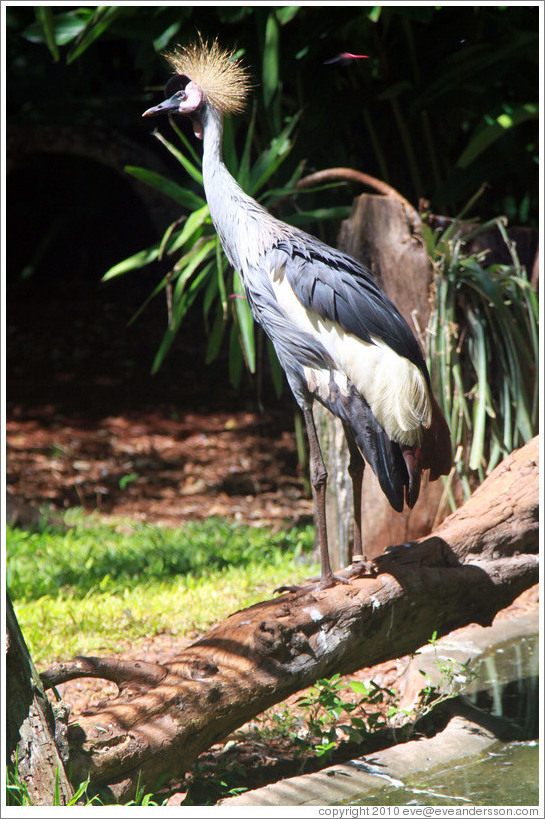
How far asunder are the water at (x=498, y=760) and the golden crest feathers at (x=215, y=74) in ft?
7.31

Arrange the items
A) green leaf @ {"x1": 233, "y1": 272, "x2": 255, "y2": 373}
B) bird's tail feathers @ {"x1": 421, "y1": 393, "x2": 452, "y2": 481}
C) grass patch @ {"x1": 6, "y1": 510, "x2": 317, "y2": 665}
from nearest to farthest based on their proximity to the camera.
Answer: bird's tail feathers @ {"x1": 421, "y1": 393, "x2": 452, "y2": 481}
grass patch @ {"x1": 6, "y1": 510, "x2": 317, "y2": 665}
green leaf @ {"x1": 233, "y1": 272, "x2": 255, "y2": 373}

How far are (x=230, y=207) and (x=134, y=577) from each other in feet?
7.70

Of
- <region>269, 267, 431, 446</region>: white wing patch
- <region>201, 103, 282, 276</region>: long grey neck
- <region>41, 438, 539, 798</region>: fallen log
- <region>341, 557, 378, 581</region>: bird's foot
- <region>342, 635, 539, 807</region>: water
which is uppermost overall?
<region>201, 103, 282, 276</region>: long grey neck

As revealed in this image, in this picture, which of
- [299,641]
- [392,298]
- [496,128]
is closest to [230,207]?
[299,641]

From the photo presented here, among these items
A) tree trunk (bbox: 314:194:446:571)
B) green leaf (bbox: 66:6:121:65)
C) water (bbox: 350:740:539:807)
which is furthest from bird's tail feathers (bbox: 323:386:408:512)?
green leaf (bbox: 66:6:121:65)

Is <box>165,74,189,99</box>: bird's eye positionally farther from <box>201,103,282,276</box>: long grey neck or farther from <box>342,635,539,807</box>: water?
<box>342,635,539,807</box>: water

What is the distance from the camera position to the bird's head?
262 cm

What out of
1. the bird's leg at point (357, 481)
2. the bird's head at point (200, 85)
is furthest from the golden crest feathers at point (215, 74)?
the bird's leg at point (357, 481)

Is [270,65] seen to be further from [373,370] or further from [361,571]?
[361,571]

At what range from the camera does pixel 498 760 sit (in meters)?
2.83

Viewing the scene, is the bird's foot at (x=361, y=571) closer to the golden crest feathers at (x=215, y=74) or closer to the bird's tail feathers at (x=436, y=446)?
the bird's tail feathers at (x=436, y=446)

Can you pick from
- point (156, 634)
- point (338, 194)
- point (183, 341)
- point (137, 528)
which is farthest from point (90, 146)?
point (156, 634)

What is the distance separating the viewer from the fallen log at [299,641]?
2420mm

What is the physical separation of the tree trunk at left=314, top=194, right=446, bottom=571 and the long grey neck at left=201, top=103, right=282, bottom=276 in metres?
1.50
